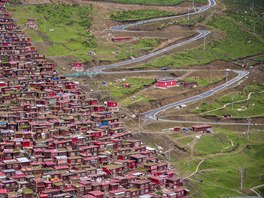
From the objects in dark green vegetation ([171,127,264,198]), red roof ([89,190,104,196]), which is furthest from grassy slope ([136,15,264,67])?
red roof ([89,190,104,196])

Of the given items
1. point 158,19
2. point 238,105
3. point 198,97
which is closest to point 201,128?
point 238,105

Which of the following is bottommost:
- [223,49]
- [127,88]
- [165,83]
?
[127,88]

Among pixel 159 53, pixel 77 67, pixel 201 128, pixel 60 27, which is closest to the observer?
pixel 201 128

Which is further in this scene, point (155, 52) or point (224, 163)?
point (155, 52)

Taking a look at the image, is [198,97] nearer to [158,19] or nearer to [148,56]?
[148,56]

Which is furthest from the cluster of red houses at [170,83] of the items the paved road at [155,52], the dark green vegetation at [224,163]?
the dark green vegetation at [224,163]

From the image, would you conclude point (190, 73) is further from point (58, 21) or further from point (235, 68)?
point (58, 21)

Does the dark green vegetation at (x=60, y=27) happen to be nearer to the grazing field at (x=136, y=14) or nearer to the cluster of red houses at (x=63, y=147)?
the grazing field at (x=136, y=14)
